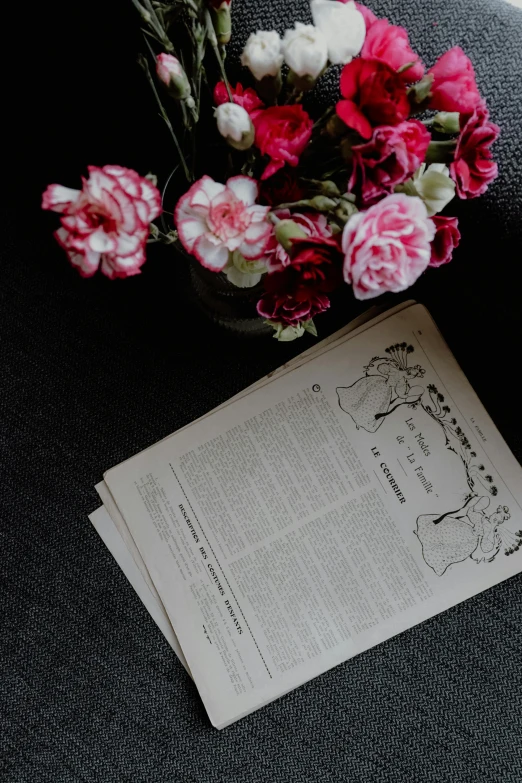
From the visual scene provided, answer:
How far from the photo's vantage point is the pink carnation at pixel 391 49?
37 centimetres

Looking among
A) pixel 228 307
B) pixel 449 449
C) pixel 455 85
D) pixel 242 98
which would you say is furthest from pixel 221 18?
pixel 449 449

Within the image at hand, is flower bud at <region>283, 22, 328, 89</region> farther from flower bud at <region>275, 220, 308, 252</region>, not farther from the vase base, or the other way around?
the vase base

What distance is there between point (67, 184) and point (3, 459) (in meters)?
0.31

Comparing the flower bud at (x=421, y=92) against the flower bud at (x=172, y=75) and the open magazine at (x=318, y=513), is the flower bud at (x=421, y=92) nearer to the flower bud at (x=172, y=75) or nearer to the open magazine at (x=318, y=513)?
the flower bud at (x=172, y=75)

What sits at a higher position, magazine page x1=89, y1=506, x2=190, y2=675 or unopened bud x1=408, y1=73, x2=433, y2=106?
unopened bud x1=408, y1=73, x2=433, y2=106

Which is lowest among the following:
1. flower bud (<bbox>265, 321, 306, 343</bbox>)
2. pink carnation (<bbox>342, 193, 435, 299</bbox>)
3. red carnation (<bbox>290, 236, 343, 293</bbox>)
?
pink carnation (<bbox>342, 193, 435, 299</bbox>)

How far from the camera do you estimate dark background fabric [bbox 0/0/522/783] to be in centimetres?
65

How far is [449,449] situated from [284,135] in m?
0.39

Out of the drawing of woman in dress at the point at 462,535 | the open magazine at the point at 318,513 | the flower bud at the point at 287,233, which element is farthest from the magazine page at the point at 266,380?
the flower bud at the point at 287,233

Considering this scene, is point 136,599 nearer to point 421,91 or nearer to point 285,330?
point 285,330

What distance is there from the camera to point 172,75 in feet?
1.23

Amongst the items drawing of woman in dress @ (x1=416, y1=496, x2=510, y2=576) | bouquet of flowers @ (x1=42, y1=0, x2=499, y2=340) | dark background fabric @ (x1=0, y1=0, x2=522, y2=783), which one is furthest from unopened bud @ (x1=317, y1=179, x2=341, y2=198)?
drawing of woman in dress @ (x1=416, y1=496, x2=510, y2=576)

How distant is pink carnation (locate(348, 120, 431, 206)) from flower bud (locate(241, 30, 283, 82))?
0.24 ft

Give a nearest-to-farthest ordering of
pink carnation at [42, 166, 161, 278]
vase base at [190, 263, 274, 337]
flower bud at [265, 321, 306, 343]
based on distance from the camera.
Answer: pink carnation at [42, 166, 161, 278], flower bud at [265, 321, 306, 343], vase base at [190, 263, 274, 337]
